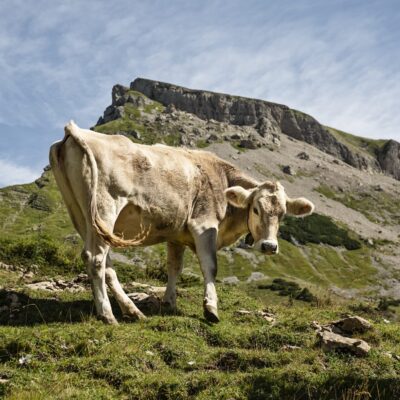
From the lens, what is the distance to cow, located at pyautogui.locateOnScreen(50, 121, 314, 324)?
10359mm

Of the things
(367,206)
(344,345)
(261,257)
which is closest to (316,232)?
(261,257)

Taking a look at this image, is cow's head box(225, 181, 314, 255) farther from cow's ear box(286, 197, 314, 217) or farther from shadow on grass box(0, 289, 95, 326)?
shadow on grass box(0, 289, 95, 326)

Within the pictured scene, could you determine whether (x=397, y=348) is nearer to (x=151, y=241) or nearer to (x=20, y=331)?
(x=151, y=241)

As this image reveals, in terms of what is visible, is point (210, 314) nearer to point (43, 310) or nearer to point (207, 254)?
point (207, 254)

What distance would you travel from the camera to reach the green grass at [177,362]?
7.17 metres

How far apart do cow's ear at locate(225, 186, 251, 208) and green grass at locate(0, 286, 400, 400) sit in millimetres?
3139

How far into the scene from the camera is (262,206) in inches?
495

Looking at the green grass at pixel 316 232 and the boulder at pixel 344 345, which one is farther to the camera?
the green grass at pixel 316 232

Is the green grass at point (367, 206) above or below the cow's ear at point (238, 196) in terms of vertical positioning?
above

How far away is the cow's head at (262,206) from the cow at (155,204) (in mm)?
25

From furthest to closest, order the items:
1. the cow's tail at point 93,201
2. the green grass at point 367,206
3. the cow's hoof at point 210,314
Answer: the green grass at point 367,206
the cow's hoof at point 210,314
the cow's tail at point 93,201

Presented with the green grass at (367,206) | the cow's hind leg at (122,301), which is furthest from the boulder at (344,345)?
the green grass at (367,206)

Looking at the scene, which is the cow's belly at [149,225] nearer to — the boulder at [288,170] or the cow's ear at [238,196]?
the cow's ear at [238,196]

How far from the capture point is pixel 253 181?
1396 centimetres
